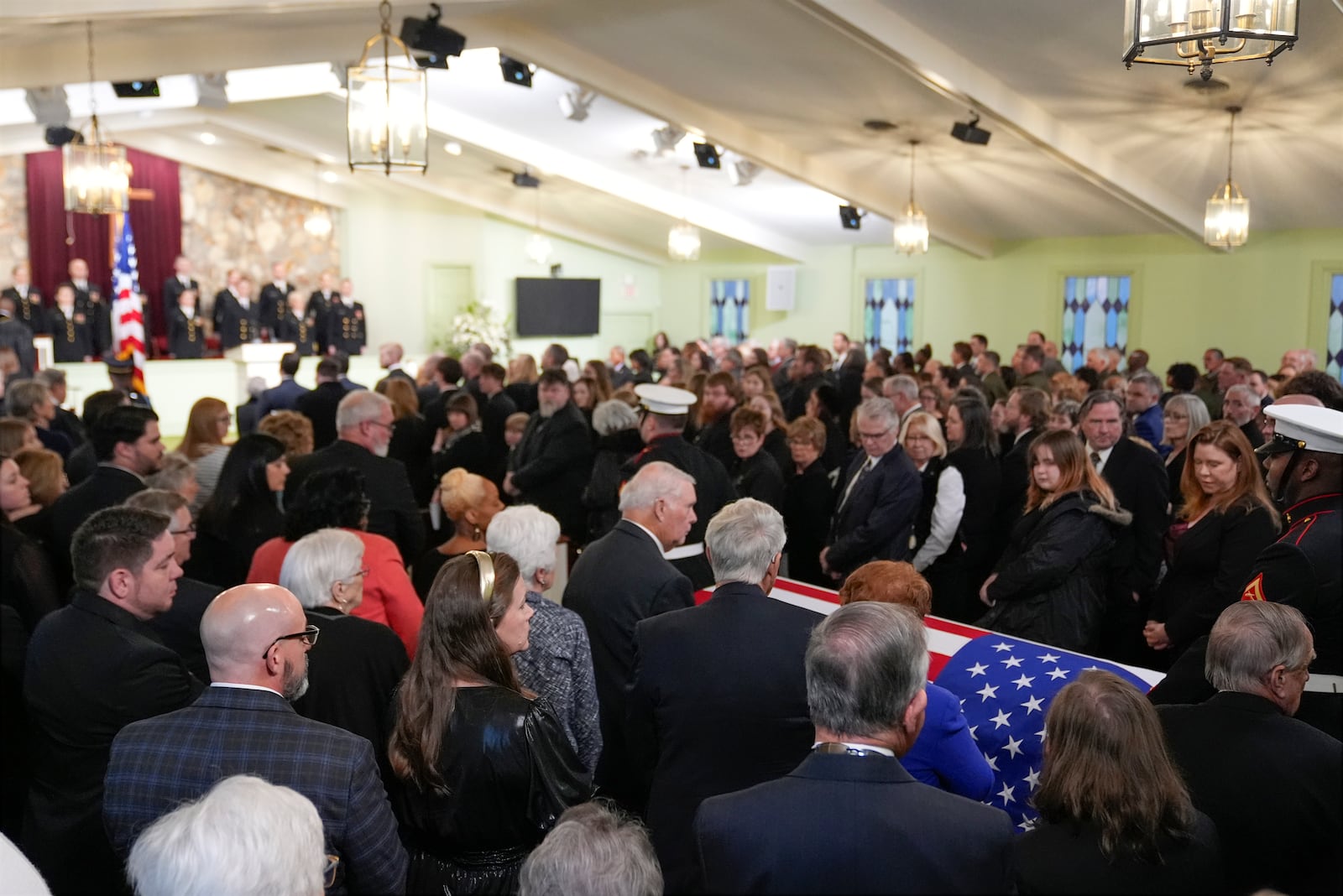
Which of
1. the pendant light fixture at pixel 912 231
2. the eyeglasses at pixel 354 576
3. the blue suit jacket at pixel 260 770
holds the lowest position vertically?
the blue suit jacket at pixel 260 770

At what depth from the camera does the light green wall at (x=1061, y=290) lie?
9.26 metres

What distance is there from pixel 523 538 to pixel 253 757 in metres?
1.15

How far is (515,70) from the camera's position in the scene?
8.38 metres

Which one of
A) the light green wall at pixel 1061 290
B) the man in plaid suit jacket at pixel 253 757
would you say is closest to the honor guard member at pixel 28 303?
the light green wall at pixel 1061 290

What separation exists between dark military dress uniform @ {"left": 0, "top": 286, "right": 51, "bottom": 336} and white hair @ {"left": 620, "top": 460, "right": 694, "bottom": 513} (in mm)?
12619

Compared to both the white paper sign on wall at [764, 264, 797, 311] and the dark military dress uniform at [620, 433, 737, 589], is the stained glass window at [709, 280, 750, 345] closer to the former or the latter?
the white paper sign on wall at [764, 264, 797, 311]

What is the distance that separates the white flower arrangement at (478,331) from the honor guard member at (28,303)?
540 centimetres

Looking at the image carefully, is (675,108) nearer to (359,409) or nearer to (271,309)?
(359,409)

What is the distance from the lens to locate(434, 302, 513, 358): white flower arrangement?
1711 centimetres

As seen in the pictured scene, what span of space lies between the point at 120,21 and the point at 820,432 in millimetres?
4659

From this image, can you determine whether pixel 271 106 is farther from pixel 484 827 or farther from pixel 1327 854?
pixel 1327 854

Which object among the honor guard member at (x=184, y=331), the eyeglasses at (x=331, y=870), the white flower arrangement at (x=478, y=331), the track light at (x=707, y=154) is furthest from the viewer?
the white flower arrangement at (x=478, y=331)

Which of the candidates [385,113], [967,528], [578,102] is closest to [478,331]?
[578,102]

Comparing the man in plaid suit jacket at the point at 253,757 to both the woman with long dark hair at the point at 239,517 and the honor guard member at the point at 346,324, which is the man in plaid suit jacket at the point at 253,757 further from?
the honor guard member at the point at 346,324
